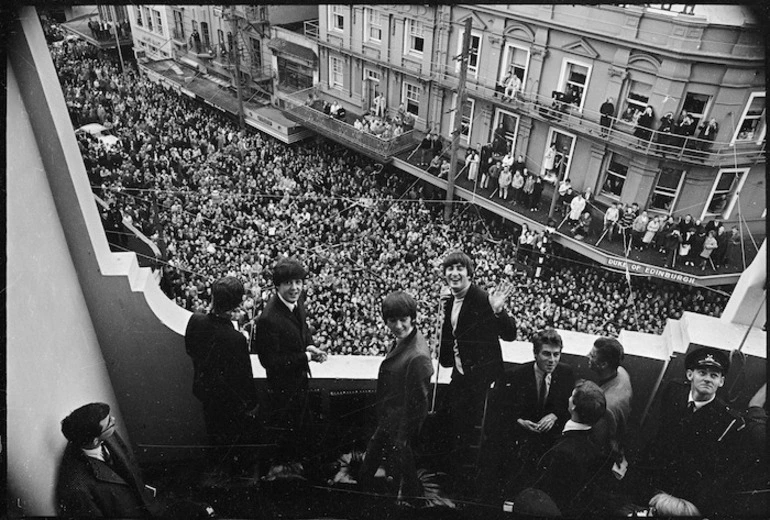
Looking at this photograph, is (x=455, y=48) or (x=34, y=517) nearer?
(x=34, y=517)

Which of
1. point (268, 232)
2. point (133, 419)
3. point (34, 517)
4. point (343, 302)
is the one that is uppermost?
point (268, 232)

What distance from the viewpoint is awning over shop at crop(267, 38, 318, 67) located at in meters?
2.66

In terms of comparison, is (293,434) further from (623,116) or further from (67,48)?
(623,116)

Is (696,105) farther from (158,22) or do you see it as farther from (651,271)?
(158,22)

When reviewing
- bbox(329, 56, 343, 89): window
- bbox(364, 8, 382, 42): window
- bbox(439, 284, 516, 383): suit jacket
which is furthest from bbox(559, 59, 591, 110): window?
bbox(329, 56, 343, 89): window

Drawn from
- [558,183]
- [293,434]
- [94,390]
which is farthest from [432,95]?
[94,390]

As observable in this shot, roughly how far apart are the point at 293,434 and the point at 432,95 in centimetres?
181

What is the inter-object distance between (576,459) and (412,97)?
1861 millimetres

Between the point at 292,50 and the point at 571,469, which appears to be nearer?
the point at 571,469

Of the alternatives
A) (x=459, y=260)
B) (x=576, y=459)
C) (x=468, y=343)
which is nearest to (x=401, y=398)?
(x=468, y=343)

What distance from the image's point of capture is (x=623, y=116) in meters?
2.42

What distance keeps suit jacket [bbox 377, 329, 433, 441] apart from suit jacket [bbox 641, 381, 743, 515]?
1.10 meters

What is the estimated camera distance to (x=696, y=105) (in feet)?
7.89

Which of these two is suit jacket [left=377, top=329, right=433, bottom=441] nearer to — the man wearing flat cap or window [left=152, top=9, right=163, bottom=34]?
the man wearing flat cap
